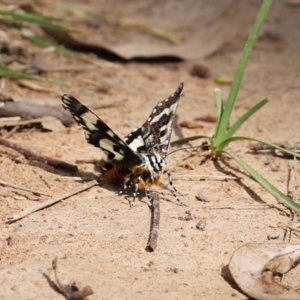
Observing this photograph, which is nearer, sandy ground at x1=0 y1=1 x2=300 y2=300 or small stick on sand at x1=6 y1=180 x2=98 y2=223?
sandy ground at x1=0 y1=1 x2=300 y2=300

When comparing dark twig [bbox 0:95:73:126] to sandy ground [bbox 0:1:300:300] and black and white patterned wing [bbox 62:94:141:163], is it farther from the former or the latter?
black and white patterned wing [bbox 62:94:141:163]

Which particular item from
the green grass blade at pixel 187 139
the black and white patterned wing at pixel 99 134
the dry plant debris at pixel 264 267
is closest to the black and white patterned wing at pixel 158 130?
the green grass blade at pixel 187 139

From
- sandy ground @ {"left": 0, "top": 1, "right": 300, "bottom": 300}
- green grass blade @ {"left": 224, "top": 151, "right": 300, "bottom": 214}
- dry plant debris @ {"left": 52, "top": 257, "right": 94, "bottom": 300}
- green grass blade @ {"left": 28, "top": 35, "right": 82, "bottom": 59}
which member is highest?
green grass blade @ {"left": 28, "top": 35, "right": 82, "bottom": 59}

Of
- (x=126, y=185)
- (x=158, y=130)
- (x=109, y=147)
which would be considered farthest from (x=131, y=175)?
(x=158, y=130)

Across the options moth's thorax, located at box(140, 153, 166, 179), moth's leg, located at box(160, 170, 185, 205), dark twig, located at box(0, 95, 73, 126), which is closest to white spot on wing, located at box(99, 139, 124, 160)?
moth's thorax, located at box(140, 153, 166, 179)

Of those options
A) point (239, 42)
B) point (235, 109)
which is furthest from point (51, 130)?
point (239, 42)

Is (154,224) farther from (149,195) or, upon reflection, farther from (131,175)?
(131,175)
